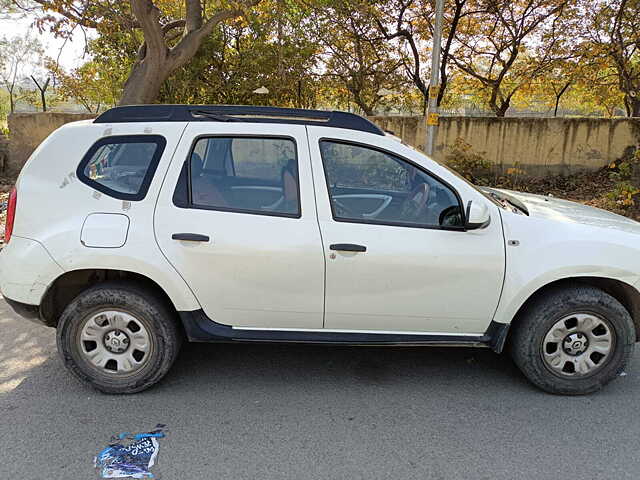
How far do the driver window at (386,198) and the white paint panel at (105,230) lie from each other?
1.33m

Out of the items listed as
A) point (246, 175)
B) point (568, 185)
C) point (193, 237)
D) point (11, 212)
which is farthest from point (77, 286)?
point (568, 185)

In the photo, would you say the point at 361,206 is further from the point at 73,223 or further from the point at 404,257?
the point at 73,223

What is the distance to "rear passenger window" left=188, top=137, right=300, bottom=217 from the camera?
321 centimetres

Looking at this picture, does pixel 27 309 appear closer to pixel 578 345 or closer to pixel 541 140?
pixel 578 345

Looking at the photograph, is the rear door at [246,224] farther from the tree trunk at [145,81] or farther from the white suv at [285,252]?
the tree trunk at [145,81]

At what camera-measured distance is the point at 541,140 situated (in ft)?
39.3

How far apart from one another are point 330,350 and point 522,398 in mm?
1451

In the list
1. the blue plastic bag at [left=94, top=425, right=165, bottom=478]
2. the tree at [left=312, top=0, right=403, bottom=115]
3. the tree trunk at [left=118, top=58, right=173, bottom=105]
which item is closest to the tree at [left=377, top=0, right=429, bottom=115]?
the tree at [left=312, top=0, right=403, bottom=115]

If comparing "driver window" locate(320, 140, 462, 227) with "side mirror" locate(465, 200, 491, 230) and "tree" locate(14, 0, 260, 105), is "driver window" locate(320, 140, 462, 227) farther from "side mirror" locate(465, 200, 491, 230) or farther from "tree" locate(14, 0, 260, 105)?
"tree" locate(14, 0, 260, 105)

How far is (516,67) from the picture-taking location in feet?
49.8

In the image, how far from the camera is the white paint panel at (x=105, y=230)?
3131 millimetres

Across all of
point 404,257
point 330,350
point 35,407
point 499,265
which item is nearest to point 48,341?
point 35,407

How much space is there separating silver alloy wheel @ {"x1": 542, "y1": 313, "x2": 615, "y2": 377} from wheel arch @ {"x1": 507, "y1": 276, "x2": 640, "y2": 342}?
0.21 m

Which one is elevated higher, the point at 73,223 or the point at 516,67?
the point at 516,67
